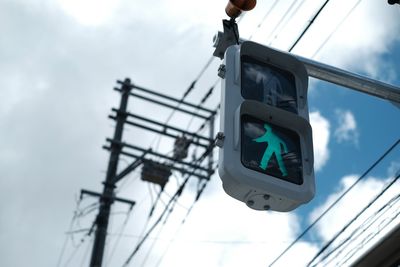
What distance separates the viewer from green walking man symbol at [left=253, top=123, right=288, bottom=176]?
138 inches

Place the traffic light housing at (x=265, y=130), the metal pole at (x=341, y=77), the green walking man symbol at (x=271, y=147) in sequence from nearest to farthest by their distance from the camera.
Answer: the traffic light housing at (x=265, y=130)
the green walking man symbol at (x=271, y=147)
the metal pole at (x=341, y=77)

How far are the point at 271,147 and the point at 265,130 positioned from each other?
5.2 inches

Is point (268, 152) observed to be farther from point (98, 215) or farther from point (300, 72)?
point (98, 215)

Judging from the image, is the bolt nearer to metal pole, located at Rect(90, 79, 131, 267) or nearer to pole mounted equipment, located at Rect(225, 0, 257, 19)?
pole mounted equipment, located at Rect(225, 0, 257, 19)

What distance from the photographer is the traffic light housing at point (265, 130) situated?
3342mm

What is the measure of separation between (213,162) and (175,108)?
2.08 meters

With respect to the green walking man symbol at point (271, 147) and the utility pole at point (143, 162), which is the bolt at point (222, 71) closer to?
the green walking man symbol at point (271, 147)

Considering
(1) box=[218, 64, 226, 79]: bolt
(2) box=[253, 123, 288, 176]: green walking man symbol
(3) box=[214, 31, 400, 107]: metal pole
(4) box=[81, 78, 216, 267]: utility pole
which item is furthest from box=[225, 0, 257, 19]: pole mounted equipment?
(4) box=[81, 78, 216, 267]: utility pole

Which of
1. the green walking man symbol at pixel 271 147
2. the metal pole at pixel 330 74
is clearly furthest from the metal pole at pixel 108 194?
the green walking man symbol at pixel 271 147

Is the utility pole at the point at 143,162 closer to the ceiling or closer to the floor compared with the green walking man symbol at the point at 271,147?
closer to the ceiling

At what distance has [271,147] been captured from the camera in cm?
360

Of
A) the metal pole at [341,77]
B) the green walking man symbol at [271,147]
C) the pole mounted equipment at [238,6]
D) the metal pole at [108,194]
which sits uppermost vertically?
the metal pole at [108,194]

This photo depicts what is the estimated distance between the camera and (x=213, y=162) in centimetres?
1477

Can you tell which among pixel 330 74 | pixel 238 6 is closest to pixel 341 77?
pixel 330 74
